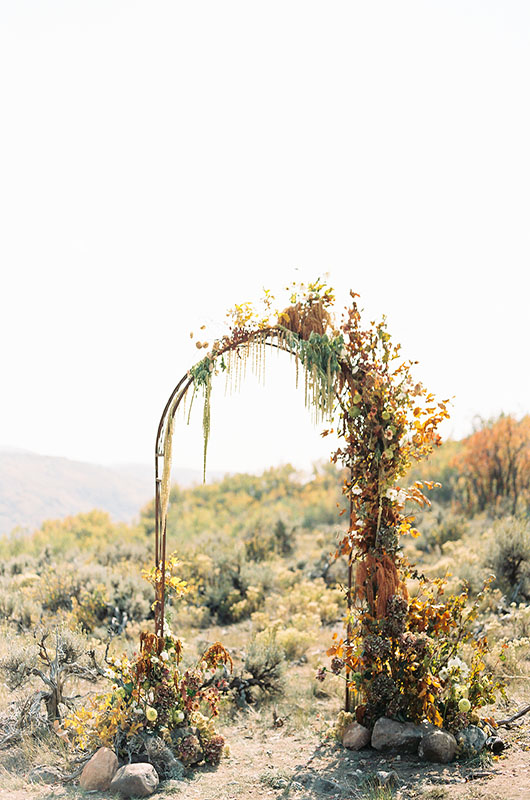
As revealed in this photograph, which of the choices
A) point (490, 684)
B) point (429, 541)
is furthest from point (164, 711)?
point (429, 541)

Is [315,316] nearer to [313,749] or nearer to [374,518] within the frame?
[374,518]

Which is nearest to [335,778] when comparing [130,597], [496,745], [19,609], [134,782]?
[496,745]

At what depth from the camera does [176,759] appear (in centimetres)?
415

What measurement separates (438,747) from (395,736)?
0.28 metres

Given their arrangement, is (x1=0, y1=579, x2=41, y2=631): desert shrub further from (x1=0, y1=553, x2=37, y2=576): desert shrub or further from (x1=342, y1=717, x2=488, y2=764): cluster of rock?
(x1=342, y1=717, x2=488, y2=764): cluster of rock

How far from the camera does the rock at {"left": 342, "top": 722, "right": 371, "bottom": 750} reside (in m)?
4.30

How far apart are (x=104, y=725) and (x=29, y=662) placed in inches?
37.0

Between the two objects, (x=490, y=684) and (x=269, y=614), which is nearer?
(x=490, y=684)

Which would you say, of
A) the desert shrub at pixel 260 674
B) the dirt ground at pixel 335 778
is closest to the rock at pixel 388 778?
the dirt ground at pixel 335 778

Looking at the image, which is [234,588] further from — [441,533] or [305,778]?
[305,778]

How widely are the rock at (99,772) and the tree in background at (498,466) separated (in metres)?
8.74

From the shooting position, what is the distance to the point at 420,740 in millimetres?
4062

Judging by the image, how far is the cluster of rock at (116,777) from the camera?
3814 mm

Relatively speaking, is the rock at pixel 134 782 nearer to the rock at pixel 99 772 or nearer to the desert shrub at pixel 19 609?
the rock at pixel 99 772
